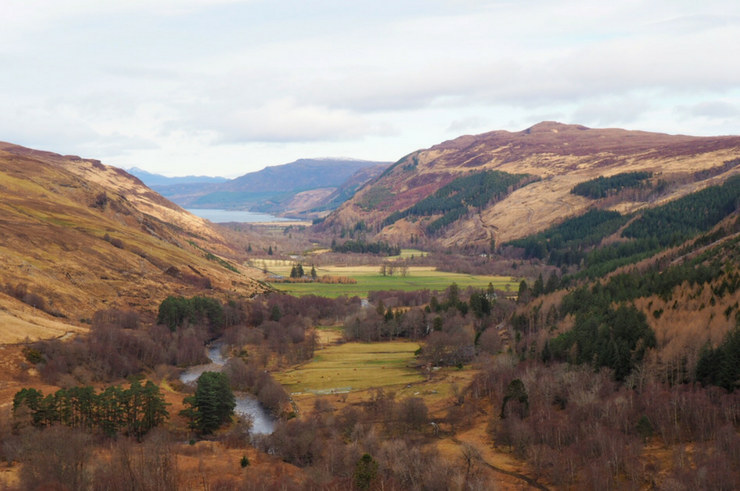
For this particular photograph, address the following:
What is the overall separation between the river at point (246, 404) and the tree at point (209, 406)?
468cm

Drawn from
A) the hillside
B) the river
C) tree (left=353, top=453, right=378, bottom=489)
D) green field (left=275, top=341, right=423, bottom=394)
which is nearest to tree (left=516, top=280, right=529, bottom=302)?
green field (left=275, top=341, right=423, bottom=394)

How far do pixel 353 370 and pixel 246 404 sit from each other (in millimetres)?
22085

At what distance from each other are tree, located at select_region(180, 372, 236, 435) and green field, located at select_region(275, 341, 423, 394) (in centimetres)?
1567

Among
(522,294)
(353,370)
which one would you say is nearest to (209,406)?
(353,370)

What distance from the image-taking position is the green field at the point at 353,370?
9875 cm

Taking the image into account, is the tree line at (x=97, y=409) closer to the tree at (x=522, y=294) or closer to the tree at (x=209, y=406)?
the tree at (x=209, y=406)

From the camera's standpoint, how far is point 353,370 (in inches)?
4247

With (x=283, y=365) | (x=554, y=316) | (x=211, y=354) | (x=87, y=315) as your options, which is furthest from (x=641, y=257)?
(x=87, y=315)

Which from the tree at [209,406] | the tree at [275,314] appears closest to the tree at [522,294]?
the tree at [275,314]

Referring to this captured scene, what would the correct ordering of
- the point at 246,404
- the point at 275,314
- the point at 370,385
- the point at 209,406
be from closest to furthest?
the point at 209,406 < the point at 246,404 < the point at 370,385 < the point at 275,314

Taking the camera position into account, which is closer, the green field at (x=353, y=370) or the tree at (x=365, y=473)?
the tree at (x=365, y=473)

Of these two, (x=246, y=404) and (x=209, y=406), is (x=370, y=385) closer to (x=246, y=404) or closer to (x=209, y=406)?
(x=246, y=404)

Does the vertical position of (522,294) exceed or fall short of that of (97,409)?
it exceeds it

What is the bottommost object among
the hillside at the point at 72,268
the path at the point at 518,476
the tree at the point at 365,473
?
the path at the point at 518,476
